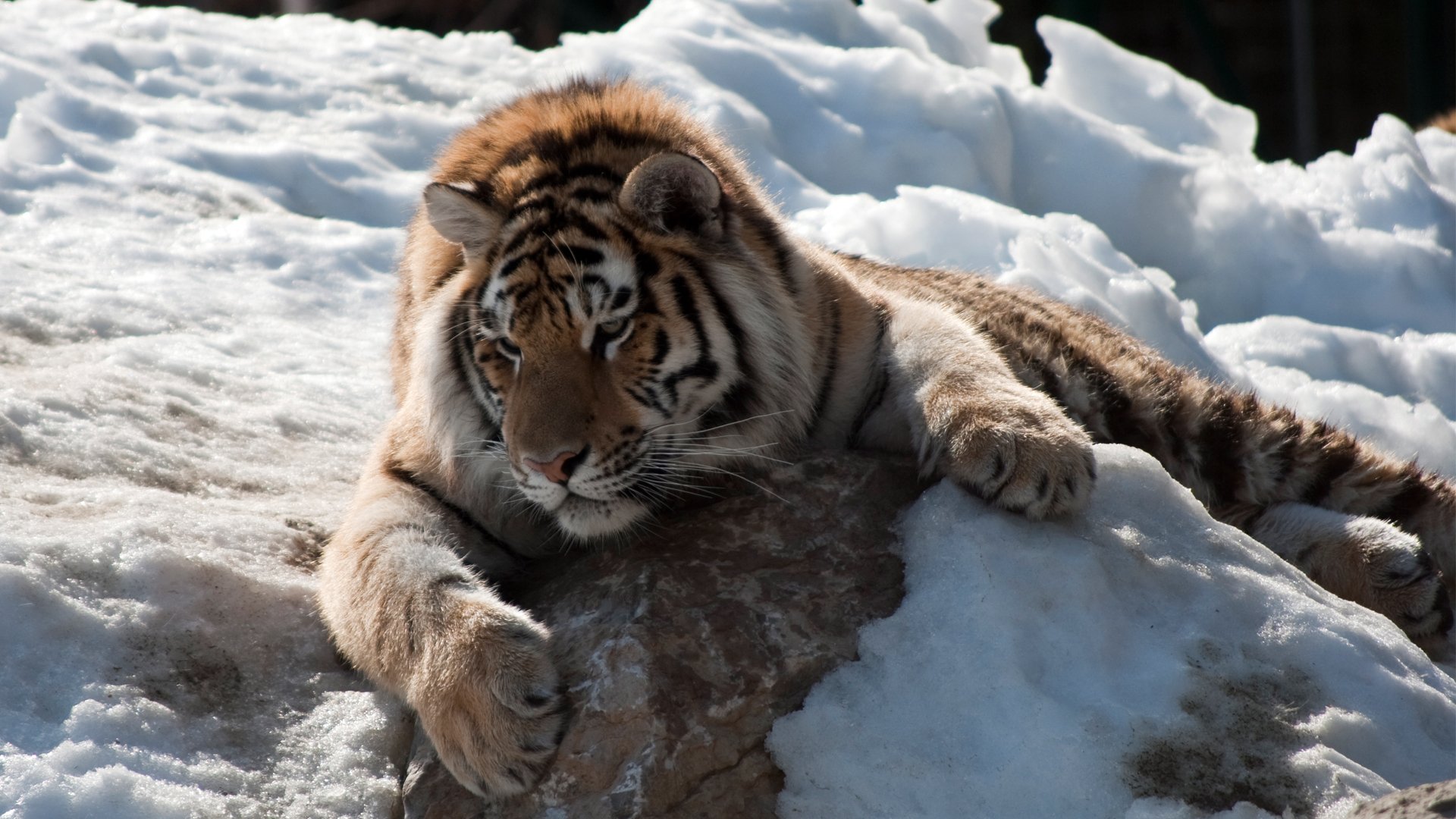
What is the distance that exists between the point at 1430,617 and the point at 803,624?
5.41ft

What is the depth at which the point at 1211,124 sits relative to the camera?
20.5ft

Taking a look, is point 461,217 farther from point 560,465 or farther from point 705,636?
point 705,636

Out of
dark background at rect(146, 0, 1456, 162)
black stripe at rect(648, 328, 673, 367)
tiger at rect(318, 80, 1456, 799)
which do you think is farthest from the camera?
dark background at rect(146, 0, 1456, 162)

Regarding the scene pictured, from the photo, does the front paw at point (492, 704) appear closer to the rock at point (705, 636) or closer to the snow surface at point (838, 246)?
the rock at point (705, 636)

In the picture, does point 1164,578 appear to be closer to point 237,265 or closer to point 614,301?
point 614,301

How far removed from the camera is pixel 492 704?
2.27m

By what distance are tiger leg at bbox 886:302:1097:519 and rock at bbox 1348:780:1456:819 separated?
0.80 meters

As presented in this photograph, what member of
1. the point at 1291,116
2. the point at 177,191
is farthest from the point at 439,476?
the point at 1291,116

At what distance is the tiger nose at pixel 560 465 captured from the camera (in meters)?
2.55

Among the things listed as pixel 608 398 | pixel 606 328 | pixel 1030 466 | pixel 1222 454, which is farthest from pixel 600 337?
pixel 1222 454

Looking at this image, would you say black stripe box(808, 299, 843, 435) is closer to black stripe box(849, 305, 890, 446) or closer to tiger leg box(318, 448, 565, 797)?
black stripe box(849, 305, 890, 446)

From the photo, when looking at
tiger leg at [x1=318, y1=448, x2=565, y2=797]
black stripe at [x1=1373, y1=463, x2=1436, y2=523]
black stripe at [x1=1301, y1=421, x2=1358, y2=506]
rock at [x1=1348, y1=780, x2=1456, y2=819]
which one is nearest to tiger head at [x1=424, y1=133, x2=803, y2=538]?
tiger leg at [x1=318, y1=448, x2=565, y2=797]

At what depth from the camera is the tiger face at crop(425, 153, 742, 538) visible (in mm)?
2590

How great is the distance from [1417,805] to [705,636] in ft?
3.71
